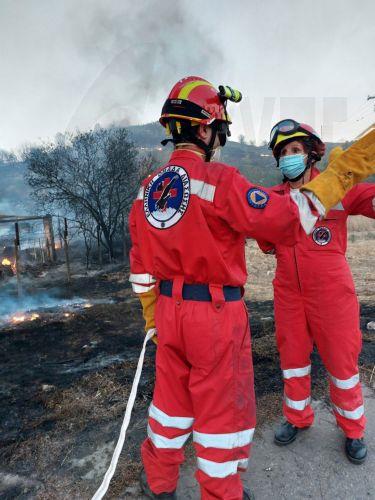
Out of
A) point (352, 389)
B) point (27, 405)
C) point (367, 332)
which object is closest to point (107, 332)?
point (27, 405)

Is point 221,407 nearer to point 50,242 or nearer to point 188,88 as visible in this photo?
point 188,88

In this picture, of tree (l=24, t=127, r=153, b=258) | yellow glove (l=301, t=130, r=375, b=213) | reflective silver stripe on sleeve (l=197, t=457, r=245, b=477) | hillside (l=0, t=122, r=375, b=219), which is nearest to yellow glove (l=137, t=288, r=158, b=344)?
reflective silver stripe on sleeve (l=197, t=457, r=245, b=477)

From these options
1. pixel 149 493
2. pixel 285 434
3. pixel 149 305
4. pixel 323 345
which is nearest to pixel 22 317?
pixel 149 305

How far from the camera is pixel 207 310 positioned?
2.13 meters

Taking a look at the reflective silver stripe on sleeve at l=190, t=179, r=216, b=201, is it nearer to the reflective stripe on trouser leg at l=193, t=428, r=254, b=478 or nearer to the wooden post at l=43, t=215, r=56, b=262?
the reflective stripe on trouser leg at l=193, t=428, r=254, b=478

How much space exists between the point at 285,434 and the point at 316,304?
1.16 m

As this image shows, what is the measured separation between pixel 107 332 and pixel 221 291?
5.32 meters

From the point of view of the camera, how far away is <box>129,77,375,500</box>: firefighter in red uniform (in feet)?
6.38

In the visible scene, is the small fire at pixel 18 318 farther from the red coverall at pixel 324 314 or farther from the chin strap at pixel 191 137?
the chin strap at pixel 191 137

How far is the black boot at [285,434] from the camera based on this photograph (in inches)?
119

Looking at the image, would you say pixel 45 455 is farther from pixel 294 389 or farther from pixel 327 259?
pixel 327 259

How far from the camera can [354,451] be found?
281cm

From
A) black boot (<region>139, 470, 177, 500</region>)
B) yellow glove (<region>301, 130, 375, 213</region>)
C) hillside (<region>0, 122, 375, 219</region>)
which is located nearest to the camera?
yellow glove (<region>301, 130, 375, 213</region>)

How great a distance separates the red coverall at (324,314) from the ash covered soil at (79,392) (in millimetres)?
691
